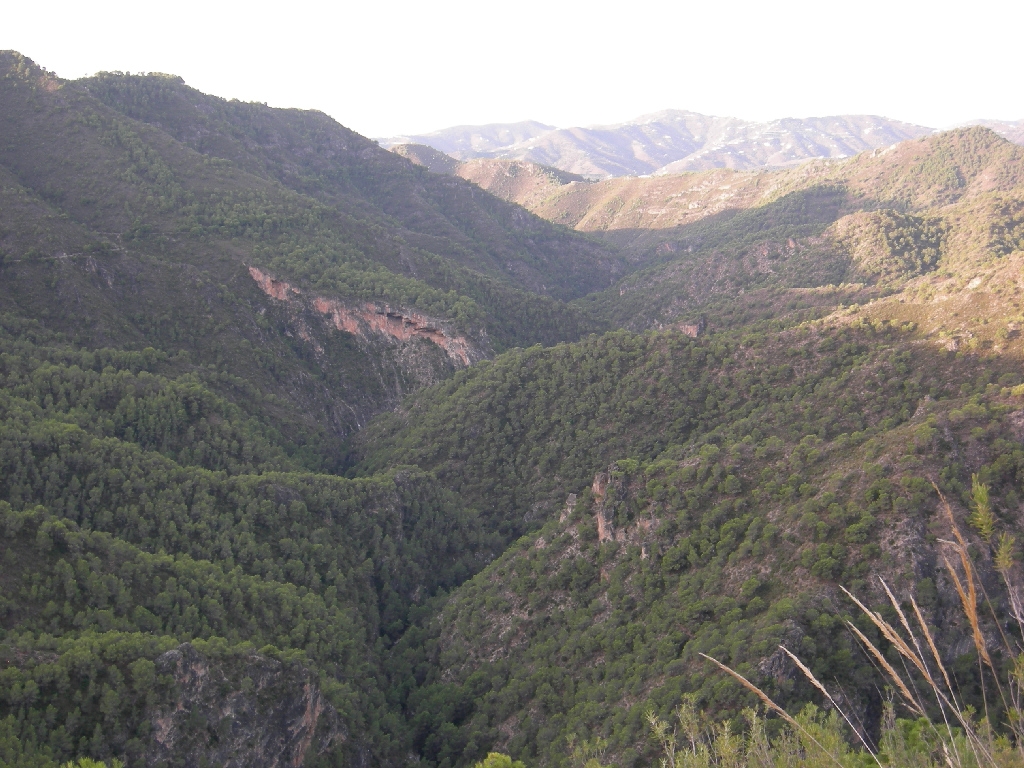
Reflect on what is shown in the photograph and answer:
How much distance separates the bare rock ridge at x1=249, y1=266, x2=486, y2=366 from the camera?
399ft

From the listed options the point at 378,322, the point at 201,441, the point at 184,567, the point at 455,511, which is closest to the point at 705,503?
the point at 455,511

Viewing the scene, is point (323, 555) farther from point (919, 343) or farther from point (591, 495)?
point (919, 343)

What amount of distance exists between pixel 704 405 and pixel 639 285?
108535 mm

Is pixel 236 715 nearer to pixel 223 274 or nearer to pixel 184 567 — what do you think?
pixel 184 567

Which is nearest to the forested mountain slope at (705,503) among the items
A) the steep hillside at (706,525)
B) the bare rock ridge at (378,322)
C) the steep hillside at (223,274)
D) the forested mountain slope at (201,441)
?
the steep hillside at (706,525)

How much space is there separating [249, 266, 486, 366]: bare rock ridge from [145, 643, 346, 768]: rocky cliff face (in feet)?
250

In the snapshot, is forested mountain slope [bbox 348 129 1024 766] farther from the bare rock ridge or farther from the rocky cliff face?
the bare rock ridge

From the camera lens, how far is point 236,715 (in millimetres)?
46188

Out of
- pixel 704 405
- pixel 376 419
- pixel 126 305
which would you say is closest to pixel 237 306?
pixel 126 305

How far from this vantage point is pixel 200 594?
5706cm

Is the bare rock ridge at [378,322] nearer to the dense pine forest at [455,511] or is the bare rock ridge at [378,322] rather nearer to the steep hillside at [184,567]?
the dense pine forest at [455,511]

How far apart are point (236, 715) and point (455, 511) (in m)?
39.1

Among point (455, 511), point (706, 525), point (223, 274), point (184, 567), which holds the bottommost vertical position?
point (455, 511)

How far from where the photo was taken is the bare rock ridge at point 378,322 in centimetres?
12175
